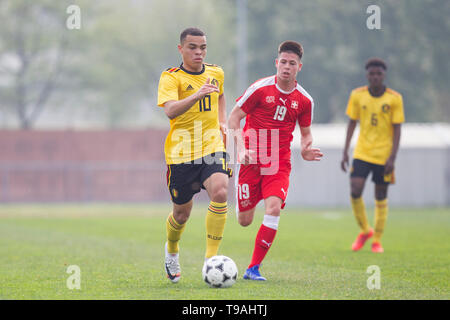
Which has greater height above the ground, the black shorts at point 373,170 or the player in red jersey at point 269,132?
the player in red jersey at point 269,132

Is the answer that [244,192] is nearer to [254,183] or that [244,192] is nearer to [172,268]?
[254,183]

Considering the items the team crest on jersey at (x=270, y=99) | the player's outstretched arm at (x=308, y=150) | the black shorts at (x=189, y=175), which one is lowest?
the black shorts at (x=189, y=175)

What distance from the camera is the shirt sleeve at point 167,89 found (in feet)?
24.5

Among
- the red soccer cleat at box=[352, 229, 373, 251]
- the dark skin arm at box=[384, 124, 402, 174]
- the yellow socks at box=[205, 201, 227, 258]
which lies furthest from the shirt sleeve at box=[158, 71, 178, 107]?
the red soccer cleat at box=[352, 229, 373, 251]

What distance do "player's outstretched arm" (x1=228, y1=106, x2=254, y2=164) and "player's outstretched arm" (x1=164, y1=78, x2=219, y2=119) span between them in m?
0.98

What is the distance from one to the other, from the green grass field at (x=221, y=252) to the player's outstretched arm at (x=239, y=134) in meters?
1.31

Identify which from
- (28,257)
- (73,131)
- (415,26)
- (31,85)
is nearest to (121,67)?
(31,85)

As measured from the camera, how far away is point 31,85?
159 feet

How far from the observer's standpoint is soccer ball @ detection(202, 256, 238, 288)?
23.2 ft

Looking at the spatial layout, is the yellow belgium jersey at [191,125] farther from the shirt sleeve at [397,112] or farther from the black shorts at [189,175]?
the shirt sleeve at [397,112]

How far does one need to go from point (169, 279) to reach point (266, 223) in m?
1.21

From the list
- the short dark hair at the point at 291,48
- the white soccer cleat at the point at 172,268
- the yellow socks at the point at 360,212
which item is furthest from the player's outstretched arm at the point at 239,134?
the yellow socks at the point at 360,212

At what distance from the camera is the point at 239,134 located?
27.2ft
